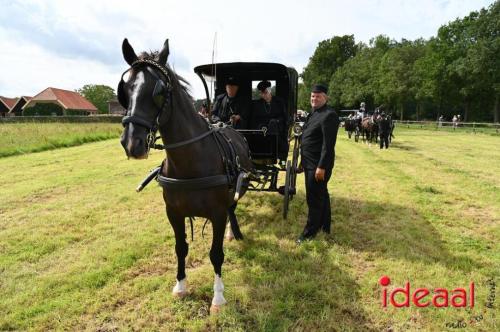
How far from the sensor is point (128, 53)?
2830 mm

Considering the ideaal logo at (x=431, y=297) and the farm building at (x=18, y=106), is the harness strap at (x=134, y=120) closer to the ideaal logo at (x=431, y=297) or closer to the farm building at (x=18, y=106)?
the ideaal logo at (x=431, y=297)

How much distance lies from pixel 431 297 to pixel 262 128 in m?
3.44

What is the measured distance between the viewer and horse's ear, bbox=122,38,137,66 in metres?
2.79

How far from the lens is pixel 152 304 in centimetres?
355

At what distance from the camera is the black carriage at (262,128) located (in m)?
5.82

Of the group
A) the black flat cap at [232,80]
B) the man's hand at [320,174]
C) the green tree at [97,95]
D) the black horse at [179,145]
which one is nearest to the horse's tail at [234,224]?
the black horse at [179,145]

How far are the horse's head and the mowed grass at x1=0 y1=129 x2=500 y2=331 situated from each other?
1864 millimetres

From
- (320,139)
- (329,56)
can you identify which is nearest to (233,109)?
(320,139)

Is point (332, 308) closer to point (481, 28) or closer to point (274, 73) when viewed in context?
point (274, 73)

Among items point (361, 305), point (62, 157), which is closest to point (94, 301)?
point (361, 305)

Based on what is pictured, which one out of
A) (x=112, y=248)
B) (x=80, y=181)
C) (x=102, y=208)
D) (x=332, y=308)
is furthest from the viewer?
(x=80, y=181)

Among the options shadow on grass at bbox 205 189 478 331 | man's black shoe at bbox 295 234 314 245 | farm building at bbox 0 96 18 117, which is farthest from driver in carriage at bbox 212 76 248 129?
farm building at bbox 0 96 18 117

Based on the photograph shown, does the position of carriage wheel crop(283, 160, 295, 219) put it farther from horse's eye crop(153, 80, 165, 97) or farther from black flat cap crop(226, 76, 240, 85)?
horse's eye crop(153, 80, 165, 97)

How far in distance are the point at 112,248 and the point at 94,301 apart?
53.7 inches
